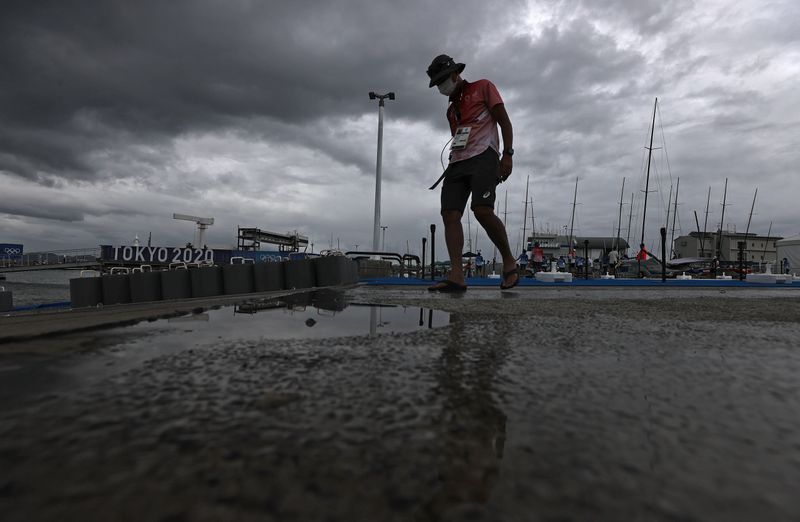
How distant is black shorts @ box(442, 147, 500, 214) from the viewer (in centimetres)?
414

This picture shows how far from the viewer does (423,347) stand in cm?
146

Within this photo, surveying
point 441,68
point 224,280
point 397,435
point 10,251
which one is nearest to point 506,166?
point 441,68

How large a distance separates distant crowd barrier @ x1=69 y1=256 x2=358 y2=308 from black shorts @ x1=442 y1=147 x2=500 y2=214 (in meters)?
2.94

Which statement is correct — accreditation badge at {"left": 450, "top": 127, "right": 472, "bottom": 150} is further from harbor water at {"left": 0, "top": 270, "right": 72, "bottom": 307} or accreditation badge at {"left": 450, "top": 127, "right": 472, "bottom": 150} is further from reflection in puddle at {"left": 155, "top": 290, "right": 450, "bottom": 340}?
harbor water at {"left": 0, "top": 270, "right": 72, "bottom": 307}

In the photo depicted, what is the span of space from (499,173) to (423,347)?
3.27 metres

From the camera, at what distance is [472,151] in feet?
13.8

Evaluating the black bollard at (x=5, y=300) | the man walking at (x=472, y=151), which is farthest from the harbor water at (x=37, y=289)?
the man walking at (x=472, y=151)

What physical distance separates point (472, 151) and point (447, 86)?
2.46 ft

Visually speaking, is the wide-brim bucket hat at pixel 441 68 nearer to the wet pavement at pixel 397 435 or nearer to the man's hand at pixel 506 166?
the man's hand at pixel 506 166

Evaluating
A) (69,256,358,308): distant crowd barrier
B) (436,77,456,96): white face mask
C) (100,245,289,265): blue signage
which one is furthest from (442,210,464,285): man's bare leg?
(100,245,289,265): blue signage

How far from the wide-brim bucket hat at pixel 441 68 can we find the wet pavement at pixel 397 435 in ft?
11.6

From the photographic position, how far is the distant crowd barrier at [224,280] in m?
6.90

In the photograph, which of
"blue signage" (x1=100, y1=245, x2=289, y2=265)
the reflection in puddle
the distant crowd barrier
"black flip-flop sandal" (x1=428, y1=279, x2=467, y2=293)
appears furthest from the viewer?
"blue signage" (x1=100, y1=245, x2=289, y2=265)

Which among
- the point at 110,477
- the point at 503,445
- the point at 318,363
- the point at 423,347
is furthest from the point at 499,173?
the point at 110,477
